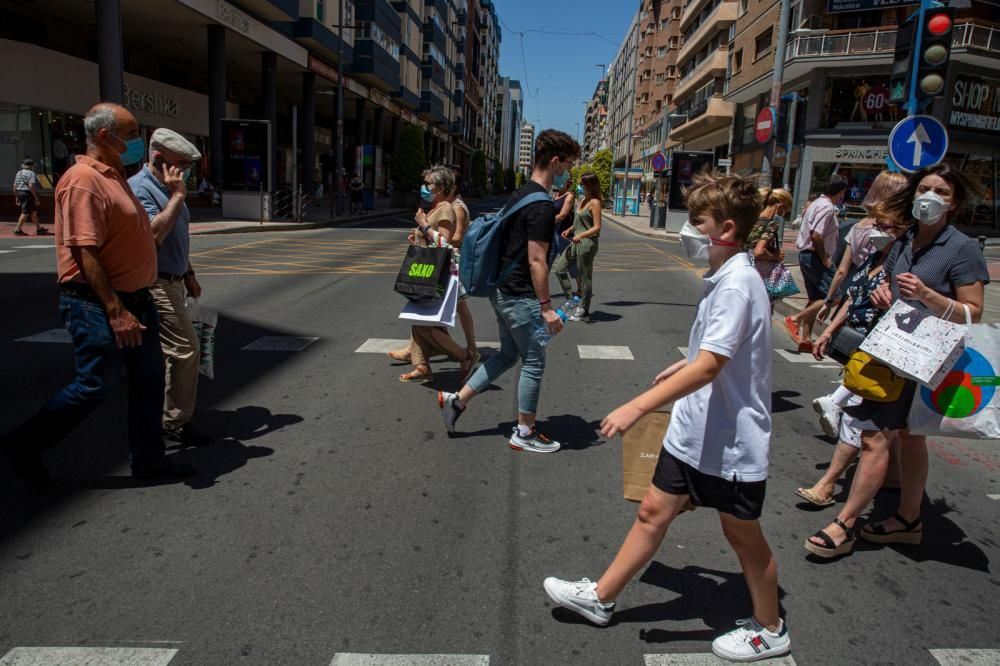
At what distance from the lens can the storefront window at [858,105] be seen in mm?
31469

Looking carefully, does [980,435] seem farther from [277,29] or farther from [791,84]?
[791,84]

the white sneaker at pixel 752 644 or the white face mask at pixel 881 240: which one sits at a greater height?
the white face mask at pixel 881 240

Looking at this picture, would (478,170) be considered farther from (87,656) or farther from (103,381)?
(87,656)

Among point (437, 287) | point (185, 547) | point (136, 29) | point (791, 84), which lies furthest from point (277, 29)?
point (185, 547)

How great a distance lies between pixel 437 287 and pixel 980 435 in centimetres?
368

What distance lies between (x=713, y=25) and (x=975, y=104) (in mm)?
19363

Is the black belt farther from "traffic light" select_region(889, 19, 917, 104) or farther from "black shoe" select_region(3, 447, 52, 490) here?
"traffic light" select_region(889, 19, 917, 104)

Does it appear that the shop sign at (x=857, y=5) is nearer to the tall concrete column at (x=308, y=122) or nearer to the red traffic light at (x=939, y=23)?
the tall concrete column at (x=308, y=122)

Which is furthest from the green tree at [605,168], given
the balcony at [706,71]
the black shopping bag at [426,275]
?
the black shopping bag at [426,275]

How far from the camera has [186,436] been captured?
445 cm

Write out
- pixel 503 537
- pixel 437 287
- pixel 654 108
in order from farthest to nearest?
pixel 654 108 → pixel 437 287 → pixel 503 537

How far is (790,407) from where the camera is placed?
228 inches

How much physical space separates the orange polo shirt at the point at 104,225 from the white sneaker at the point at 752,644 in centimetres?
303

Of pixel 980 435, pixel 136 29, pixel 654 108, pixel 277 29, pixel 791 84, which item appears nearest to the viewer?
pixel 980 435
